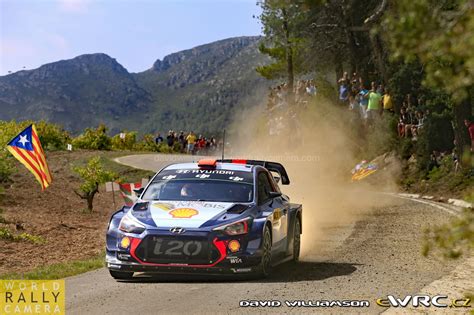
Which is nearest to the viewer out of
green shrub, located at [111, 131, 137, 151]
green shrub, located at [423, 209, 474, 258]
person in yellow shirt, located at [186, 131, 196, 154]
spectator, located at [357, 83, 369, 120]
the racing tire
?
green shrub, located at [423, 209, 474, 258]

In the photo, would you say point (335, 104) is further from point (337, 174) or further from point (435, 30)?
point (435, 30)

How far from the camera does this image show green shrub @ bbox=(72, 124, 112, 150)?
5314cm

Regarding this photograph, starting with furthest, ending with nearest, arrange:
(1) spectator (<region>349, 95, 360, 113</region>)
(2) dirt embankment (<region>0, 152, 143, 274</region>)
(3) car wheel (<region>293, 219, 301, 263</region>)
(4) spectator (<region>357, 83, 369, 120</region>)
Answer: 1. (1) spectator (<region>349, 95, 360, 113</region>)
2. (4) spectator (<region>357, 83, 369, 120</region>)
3. (2) dirt embankment (<region>0, 152, 143, 274</region>)
4. (3) car wheel (<region>293, 219, 301, 263</region>)

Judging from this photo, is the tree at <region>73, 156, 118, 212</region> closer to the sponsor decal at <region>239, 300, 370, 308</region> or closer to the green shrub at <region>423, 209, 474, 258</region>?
the sponsor decal at <region>239, 300, 370, 308</region>

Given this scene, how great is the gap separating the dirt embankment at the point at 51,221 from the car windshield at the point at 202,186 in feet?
12.2

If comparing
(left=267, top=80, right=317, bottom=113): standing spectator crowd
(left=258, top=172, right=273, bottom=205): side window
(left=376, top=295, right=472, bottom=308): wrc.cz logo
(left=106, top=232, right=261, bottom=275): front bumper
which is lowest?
(left=376, top=295, right=472, bottom=308): wrc.cz logo

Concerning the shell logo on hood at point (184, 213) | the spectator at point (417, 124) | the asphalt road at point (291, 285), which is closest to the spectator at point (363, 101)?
the spectator at point (417, 124)

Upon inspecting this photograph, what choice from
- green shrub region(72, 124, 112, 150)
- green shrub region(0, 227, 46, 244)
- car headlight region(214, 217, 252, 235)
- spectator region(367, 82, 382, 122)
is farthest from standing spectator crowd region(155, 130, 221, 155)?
car headlight region(214, 217, 252, 235)

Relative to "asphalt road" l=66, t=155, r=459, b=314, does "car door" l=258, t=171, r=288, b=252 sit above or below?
above

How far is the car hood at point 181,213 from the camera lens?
948 centimetres

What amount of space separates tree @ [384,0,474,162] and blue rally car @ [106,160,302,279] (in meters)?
6.55

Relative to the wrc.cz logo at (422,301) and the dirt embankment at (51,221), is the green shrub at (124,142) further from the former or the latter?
the wrc.cz logo at (422,301)

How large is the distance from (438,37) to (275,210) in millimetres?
7926

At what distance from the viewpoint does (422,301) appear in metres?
7.92
